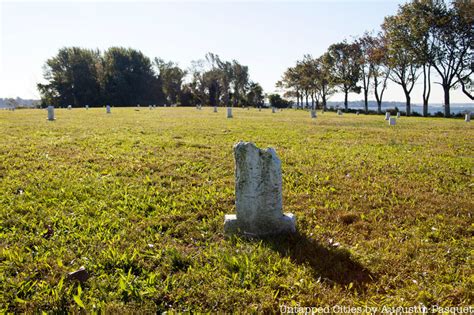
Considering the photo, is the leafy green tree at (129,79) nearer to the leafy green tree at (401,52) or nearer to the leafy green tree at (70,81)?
the leafy green tree at (70,81)

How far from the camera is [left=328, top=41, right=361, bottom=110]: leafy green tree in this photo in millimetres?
55219

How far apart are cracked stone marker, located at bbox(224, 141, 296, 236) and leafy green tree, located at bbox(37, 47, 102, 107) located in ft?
215

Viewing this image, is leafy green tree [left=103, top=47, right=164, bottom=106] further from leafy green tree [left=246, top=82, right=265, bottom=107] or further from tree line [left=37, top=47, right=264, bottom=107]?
leafy green tree [left=246, top=82, right=265, bottom=107]

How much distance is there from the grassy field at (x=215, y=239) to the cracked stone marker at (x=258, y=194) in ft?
0.68

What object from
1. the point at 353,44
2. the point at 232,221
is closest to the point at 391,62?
the point at 353,44

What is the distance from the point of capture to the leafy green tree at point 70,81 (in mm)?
62750

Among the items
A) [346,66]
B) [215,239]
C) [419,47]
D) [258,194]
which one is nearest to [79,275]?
[215,239]

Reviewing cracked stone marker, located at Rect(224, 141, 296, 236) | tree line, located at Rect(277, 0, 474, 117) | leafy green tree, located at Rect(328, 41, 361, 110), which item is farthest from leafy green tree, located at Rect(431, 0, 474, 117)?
cracked stone marker, located at Rect(224, 141, 296, 236)

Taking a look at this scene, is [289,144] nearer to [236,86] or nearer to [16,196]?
[16,196]

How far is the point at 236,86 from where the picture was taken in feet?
247

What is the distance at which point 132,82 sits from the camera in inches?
2640

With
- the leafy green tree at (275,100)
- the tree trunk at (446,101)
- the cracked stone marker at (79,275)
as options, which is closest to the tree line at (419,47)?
the tree trunk at (446,101)

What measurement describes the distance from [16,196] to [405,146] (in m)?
10.4

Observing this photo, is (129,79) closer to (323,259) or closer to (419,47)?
(419,47)
